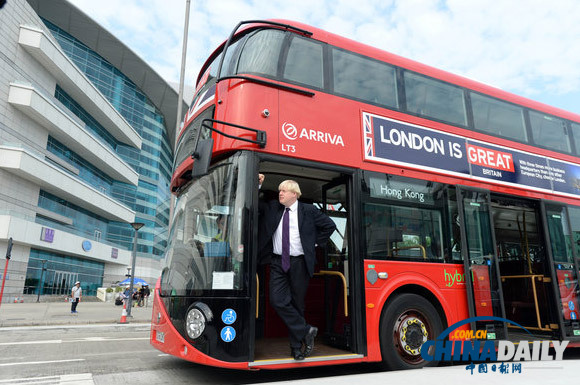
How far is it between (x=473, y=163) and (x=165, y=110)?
61.8m

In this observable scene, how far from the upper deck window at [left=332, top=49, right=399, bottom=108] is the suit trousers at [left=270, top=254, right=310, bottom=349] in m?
2.43

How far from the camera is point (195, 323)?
13.9 feet

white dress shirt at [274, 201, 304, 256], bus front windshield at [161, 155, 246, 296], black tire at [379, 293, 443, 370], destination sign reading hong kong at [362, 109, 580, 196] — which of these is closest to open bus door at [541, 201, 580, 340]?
destination sign reading hong kong at [362, 109, 580, 196]

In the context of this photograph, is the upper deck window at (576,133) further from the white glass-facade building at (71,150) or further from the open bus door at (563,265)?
the white glass-facade building at (71,150)

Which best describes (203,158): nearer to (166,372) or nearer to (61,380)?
(166,372)

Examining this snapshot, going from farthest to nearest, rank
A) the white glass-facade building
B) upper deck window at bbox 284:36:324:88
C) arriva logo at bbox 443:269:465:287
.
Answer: the white glass-facade building
arriva logo at bbox 443:269:465:287
upper deck window at bbox 284:36:324:88

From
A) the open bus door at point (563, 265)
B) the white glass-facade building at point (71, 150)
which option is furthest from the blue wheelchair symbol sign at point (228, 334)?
the white glass-facade building at point (71, 150)

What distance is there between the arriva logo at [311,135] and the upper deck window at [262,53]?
2.31 feet

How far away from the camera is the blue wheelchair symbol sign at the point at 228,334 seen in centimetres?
418

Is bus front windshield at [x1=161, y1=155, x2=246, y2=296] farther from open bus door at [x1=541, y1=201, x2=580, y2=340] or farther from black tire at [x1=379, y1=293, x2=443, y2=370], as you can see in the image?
open bus door at [x1=541, y1=201, x2=580, y2=340]

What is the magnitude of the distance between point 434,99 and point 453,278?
8.97ft

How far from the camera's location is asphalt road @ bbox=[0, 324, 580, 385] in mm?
3588

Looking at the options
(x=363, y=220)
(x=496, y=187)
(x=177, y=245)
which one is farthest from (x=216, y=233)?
(x=496, y=187)

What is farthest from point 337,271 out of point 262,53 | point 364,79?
point 262,53
